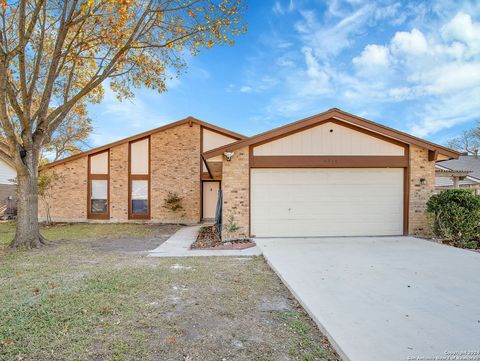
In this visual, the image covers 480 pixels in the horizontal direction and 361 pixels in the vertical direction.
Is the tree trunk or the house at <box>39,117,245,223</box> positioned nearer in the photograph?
the tree trunk

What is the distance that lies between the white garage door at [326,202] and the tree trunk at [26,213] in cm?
680

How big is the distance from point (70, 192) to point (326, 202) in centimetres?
1361

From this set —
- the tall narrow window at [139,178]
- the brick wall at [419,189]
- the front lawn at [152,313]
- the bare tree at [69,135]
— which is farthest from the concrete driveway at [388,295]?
the bare tree at [69,135]

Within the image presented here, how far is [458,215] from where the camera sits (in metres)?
7.75

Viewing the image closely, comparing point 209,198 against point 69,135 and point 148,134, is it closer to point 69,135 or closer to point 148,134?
point 148,134

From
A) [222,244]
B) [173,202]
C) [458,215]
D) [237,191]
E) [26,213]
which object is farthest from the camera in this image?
[173,202]

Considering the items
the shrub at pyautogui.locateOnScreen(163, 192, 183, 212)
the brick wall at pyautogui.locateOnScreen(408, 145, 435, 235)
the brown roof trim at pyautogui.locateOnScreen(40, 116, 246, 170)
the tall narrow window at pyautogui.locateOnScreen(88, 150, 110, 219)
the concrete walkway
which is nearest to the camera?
the concrete walkway

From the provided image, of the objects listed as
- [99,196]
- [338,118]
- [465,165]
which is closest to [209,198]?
[99,196]

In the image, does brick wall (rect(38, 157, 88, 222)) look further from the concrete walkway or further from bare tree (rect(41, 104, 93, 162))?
bare tree (rect(41, 104, 93, 162))

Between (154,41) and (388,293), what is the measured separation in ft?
34.0

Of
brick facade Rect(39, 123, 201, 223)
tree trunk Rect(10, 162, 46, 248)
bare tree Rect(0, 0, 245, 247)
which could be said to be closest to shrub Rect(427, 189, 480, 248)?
bare tree Rect(0, 0, 245, 247)

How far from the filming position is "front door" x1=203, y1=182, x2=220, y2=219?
15.2 meters

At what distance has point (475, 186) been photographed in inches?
760

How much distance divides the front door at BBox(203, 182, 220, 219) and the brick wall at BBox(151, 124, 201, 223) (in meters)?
0.72
